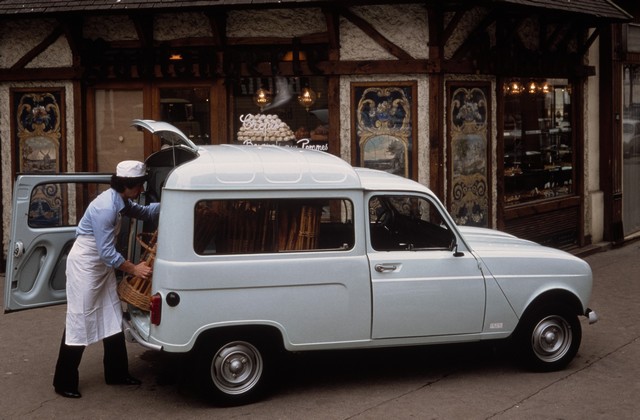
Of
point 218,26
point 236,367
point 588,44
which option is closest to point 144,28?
point 218,26

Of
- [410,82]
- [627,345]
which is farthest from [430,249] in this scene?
[410,82]

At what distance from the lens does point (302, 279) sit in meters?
6.62

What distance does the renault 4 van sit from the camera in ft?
21.1

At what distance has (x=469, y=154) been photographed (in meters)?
11.6

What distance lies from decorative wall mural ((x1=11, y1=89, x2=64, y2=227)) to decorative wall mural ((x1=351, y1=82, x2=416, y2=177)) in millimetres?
3904

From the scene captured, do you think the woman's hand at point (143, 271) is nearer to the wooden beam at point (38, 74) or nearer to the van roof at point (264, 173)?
the van roof at point (264, 173)

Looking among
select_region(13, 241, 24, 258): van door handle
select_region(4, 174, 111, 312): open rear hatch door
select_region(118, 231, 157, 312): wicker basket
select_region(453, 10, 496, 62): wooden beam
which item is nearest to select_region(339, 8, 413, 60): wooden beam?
select_region(453, 10, 496, 62): wooden beam

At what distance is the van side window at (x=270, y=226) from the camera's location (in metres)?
6.51

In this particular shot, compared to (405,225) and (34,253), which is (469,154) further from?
(34,253)

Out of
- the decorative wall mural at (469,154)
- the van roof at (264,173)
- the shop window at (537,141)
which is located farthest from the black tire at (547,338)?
the shop window at (537,141)

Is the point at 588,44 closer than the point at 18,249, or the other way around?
the point at 18,249

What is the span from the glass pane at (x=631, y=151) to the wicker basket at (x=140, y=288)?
9.97 metres

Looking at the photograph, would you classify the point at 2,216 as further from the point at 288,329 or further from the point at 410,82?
the point at 288,329

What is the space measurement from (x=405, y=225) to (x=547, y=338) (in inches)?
58.1
